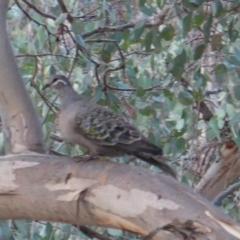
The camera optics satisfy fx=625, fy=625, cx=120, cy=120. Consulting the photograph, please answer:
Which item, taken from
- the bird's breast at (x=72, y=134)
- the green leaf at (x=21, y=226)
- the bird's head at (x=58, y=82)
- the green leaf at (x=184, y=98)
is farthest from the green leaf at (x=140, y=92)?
the green leaf at (x=21, y=226)

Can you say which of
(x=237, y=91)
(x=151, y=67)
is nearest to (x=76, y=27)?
(x=151, y=67)

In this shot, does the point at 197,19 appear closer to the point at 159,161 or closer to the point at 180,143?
the point at 180,143

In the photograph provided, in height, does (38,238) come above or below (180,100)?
below

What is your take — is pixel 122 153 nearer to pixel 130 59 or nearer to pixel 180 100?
pixel 180 100

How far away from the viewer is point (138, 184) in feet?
4.59

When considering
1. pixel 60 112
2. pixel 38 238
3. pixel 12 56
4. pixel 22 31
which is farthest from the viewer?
pixel 22 31

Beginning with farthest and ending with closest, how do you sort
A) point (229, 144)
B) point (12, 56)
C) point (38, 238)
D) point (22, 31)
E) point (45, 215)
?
point (22, 31)
point (229, 144)
point (38, 238)
point (12, 56)
point (45, 215)

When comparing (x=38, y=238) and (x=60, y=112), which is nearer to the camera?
(x=60, y=112)

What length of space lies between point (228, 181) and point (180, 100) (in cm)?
45

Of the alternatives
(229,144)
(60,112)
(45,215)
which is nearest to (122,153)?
(60,112)

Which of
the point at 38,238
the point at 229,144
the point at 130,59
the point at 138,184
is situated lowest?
the point at 38,238

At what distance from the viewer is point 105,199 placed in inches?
56.1

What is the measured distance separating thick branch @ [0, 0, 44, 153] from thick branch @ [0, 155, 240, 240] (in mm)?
93

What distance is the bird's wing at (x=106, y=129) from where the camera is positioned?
1780mm
